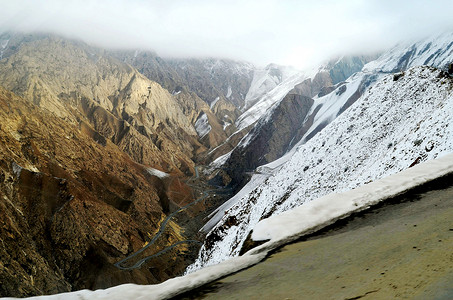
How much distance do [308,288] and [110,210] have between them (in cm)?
7844

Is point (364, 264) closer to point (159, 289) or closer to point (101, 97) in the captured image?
point (159, 289)

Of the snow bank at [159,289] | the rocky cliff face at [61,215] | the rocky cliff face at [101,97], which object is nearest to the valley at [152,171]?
the snow bank at [159,289]

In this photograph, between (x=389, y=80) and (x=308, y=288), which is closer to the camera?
(x=308, y=288)

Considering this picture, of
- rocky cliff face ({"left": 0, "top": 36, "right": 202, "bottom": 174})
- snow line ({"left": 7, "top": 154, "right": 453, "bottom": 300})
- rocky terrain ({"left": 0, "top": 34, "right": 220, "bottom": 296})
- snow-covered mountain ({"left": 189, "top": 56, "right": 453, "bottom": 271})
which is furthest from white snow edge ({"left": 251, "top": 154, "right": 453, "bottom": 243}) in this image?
rocky cliff face ({"left": 0, "top": 36, "right": 202, "bottom": 174})

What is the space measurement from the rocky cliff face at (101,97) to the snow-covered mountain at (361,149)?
10744cm

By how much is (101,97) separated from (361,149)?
16608cm

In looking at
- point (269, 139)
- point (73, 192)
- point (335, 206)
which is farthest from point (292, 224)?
point (269, 139)

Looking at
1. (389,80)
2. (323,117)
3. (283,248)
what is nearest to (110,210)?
(389,80)

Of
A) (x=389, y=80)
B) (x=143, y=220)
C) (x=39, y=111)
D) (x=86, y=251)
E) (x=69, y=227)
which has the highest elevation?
(x=39, y=111)

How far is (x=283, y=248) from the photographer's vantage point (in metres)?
5.14

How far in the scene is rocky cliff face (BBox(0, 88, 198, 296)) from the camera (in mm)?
47094

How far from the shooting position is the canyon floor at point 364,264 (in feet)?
11.0

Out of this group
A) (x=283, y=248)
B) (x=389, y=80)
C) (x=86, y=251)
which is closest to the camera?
(x=283, y=248)

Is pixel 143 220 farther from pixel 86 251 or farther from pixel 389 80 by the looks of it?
pixel 389 80
